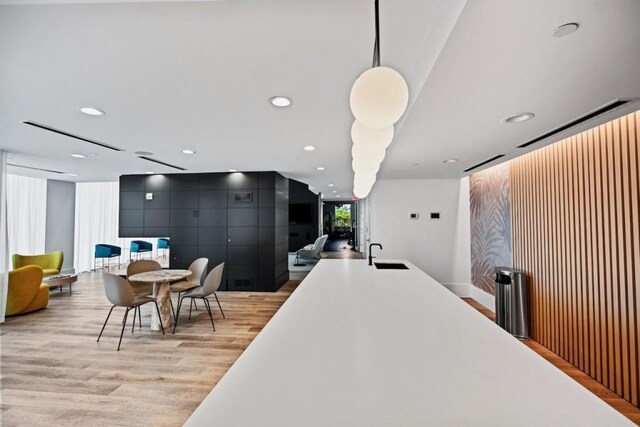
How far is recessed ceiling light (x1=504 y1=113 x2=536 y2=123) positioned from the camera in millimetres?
2233

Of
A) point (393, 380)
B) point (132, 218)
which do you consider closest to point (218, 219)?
point (132, 218)

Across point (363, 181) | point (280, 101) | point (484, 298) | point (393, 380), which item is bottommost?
point (484, 298)

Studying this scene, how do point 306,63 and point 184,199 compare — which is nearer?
point 306,63

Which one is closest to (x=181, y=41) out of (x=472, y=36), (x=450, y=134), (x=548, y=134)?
(x=472, y=36)

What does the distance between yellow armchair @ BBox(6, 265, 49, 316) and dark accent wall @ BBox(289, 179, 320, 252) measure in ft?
27.3

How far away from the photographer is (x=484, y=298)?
4.92 meters

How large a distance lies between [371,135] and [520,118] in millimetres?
1765

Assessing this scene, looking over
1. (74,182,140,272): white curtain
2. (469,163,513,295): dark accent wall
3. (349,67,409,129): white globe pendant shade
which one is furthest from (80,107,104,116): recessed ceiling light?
(74,182,140,272): white curtain

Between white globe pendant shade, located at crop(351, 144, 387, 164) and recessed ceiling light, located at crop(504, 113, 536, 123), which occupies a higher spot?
recessed ceiling light, located at crop(504, 113, 536, 123)

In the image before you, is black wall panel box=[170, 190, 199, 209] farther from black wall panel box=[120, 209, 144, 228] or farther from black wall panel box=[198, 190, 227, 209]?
black wall panel box=[120, 209, 144, 228]

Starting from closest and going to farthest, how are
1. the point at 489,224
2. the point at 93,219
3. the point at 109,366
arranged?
the point at 109,366 → the point at 489,224 → the point at 93,219

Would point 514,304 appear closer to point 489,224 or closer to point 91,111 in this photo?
point 489,224

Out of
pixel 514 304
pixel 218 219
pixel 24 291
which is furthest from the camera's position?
pixel 218 219

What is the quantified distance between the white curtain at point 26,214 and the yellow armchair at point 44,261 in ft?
3.46
